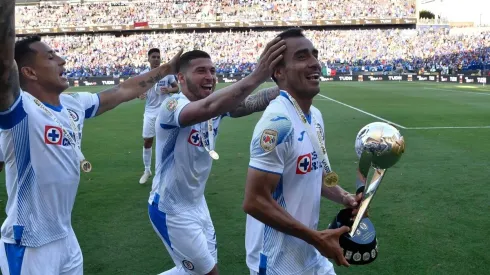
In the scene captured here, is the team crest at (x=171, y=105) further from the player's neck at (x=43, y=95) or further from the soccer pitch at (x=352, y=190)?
the soccer pitch at (x=352, y=190)

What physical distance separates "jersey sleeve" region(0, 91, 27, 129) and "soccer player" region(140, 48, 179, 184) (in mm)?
6744

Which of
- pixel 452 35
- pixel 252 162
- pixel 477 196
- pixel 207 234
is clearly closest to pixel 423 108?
pixel 477 196

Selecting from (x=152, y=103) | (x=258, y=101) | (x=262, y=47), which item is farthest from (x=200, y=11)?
(x=258, y=101)

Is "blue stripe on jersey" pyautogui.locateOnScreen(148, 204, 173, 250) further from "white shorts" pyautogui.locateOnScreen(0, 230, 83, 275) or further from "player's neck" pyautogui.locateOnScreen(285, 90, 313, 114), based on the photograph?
"player's neck" pyautogui.locateOnScreen(285, 90, 313, 114)

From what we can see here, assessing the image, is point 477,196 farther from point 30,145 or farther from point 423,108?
point 423,108

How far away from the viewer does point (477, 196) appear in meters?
8.15

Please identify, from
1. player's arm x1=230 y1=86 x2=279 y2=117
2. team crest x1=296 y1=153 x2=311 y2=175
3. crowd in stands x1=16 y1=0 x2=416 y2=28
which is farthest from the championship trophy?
crowd in stands x1=16 y1=0 x2=416 y2=28

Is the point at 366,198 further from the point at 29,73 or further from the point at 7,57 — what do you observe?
the point at 29,73

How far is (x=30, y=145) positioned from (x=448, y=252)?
15.9ft

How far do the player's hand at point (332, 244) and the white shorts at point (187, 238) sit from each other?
190 cm

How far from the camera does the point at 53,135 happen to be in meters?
3.45

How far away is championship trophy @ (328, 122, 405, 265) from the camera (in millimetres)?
2668

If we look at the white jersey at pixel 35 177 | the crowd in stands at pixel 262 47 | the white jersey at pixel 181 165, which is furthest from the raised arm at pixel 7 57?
the crowd in stands at pixel 262 47

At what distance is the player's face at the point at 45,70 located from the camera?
361 centimetres
